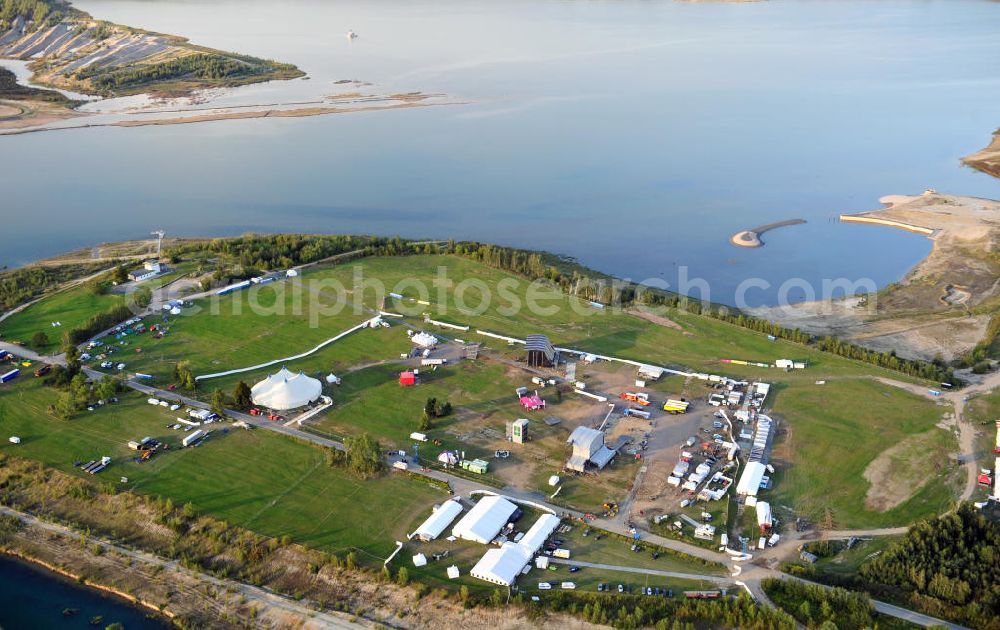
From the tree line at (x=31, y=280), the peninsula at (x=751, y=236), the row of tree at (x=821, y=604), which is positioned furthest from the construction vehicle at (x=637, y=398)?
the tree line at (x=31, y=280)

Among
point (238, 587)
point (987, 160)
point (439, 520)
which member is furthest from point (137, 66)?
point (987, 160)

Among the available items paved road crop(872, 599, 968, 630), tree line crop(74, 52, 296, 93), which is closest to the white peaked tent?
paved road crop(872, 599, 968, 630)

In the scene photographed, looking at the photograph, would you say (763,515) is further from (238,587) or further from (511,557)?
(238,587)

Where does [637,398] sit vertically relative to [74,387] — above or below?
below

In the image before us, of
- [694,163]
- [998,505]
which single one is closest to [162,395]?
[998,505]

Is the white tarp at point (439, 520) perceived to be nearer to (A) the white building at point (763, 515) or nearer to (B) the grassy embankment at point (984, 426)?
(A) the white building at point (763, 515)

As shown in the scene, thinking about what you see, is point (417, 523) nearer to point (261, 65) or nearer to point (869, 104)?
point (869, 104)
